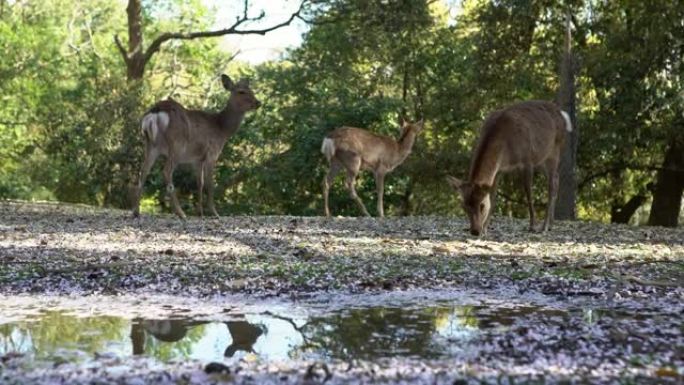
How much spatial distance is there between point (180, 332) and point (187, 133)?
30.8 feet

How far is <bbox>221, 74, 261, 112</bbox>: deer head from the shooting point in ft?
47.2

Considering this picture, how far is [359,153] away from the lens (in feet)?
50.8

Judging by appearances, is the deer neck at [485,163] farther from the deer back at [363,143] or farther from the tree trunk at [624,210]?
the tree trunk at [624,210]

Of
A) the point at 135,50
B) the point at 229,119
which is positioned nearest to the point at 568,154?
the point at 229,119

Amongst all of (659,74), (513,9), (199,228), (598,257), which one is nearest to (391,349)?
(598,257)

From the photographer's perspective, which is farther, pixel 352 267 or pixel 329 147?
pixel 329 147

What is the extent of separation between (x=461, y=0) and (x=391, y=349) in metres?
22.0

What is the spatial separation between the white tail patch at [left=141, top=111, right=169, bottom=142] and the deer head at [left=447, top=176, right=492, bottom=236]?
5174mm

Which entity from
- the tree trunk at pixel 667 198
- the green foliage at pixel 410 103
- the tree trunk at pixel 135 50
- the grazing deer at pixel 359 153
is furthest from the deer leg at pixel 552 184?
the tree trunk at pixel 135 50

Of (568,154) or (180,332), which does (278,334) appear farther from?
(568,154)

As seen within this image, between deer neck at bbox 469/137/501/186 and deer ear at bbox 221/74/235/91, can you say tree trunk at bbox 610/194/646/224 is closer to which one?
deer ear at bbox 221/74/235/91

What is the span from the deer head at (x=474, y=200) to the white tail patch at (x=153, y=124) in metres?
5.17

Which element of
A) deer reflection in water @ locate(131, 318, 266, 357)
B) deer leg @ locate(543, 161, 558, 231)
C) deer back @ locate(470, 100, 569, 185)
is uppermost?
deer back @ locate(470, 100, 569, 185)

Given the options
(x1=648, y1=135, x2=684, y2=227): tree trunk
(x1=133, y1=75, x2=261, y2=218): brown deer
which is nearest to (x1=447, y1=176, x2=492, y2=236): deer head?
(x1=133, y1=75, x2=261, y2=218): brown deer
